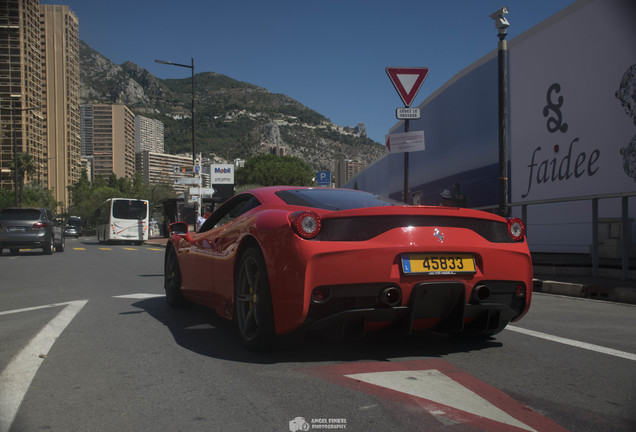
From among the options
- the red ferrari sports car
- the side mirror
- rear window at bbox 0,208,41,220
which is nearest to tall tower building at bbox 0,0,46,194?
rear window at bbox 0,208,41,220

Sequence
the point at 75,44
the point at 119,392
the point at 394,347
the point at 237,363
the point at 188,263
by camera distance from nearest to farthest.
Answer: the point at 119,392 < the point at 237,363 < the point at 394,347 < the point at 188,263 < the point at 75,44

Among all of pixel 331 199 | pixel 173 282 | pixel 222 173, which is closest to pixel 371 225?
pixel 331 199

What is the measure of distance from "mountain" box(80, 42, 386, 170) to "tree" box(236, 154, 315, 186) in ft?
167

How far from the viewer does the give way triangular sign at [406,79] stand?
29.9ft

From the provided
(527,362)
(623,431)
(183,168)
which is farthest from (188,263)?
(183,168)

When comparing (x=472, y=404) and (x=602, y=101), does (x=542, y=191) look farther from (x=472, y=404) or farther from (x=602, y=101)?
(x=472, y=404)

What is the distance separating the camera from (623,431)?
2.44 m

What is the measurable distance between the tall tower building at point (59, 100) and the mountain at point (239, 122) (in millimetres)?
27015

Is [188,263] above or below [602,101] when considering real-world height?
below

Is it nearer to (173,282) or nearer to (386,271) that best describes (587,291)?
(386,271)

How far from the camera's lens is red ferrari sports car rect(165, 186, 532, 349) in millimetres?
3447

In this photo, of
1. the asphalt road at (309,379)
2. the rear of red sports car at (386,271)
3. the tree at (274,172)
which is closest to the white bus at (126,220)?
the asphalt road at (309,379)

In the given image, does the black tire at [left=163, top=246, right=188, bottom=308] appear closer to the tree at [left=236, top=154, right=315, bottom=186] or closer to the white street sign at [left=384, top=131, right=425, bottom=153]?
the white street sign at [left=384, top=131, right=425, bottom=153]

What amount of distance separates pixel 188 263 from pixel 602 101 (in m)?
9.41
